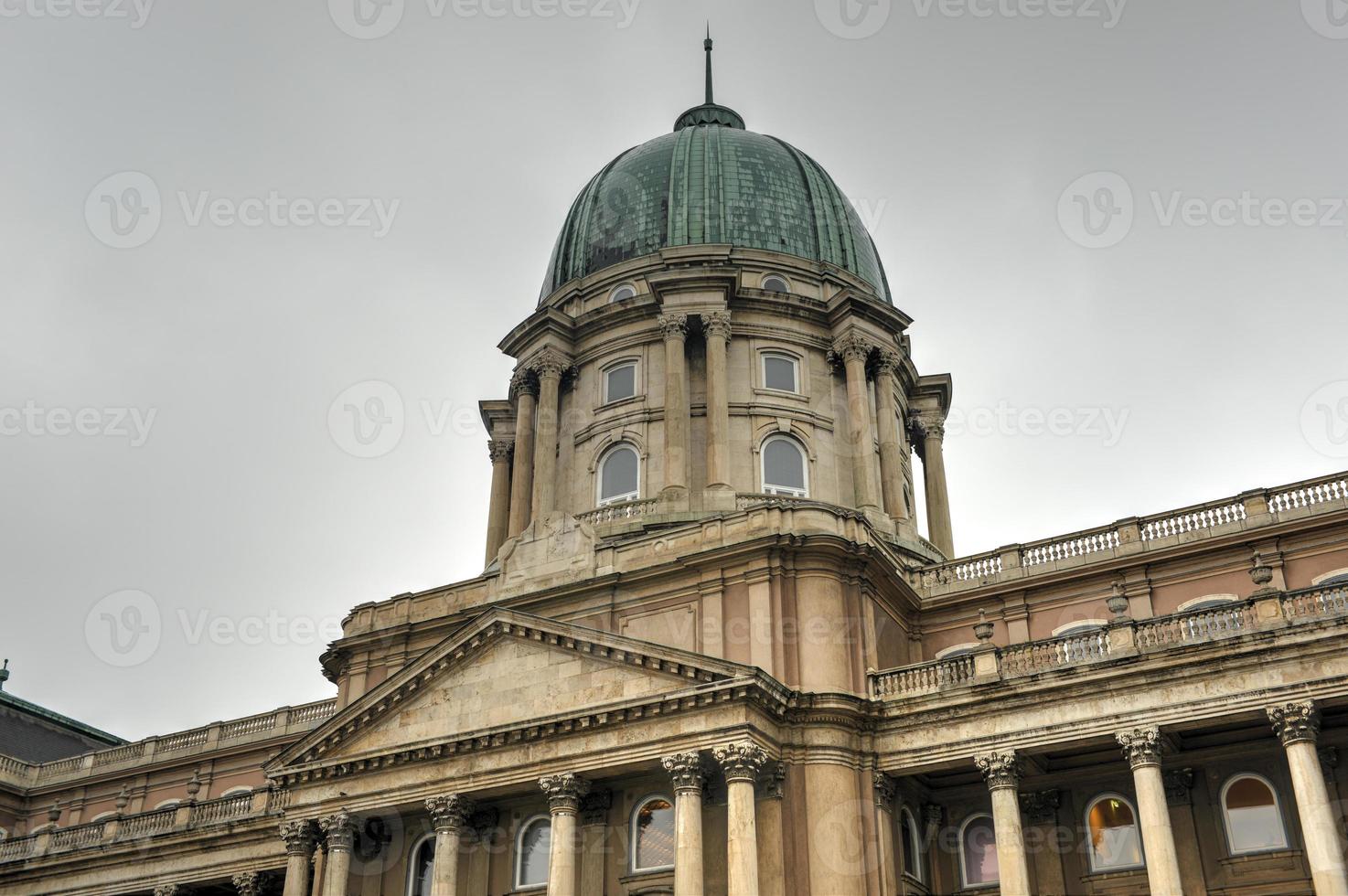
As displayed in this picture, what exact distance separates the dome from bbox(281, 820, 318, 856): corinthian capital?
88.7ft

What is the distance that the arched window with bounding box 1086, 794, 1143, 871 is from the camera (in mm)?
33688

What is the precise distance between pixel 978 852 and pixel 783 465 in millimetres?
17505

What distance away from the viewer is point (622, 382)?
52156 millimetres

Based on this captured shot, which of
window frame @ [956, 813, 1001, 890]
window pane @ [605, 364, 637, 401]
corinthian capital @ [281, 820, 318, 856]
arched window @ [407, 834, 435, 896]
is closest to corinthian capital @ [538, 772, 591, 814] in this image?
arched window @ [407, 834, 435, 896]

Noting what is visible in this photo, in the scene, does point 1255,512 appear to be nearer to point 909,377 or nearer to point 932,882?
point 932,882

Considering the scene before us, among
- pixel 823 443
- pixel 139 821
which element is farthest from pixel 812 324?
pixel 139 821

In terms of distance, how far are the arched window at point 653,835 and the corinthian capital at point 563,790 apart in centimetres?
222

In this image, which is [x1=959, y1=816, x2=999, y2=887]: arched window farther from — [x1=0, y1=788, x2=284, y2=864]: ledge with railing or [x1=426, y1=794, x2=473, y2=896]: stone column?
[x1=0, y1=788, x2=284, y2=864]: ledge with railing

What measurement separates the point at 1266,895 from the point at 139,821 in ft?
120

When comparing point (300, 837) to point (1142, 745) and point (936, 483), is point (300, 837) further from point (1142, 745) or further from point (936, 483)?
point (936, 483)

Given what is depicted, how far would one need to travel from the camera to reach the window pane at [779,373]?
168 ft

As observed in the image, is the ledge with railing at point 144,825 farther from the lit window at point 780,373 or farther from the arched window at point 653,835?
the lit window at point 780,373

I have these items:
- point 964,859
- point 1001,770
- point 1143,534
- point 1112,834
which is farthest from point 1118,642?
point 964,859

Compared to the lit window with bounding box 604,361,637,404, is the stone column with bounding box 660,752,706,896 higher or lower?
lower
